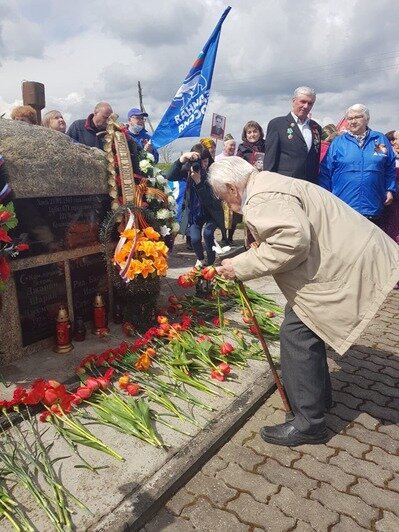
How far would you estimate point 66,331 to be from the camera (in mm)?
3637

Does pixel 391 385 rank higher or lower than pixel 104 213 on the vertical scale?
lower

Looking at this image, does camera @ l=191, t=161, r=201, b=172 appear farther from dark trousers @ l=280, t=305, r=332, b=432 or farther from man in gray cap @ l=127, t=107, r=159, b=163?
dark trousers @ l=280, t=305, r=332, b=432

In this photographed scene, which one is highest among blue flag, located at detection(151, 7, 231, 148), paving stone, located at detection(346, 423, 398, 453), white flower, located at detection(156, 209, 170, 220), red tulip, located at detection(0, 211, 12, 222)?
blue flag, located at detection(151, 7, 231, 148)

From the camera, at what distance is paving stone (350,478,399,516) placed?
6.91 feet

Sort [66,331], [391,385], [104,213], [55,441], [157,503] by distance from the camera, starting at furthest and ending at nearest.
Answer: [104,213] < [66,331] < [391,385] < [55,441] < [157,503]

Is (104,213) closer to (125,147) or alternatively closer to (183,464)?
(125,147)

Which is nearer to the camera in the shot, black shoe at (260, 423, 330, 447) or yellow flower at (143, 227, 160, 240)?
black shoe at (260, 423, 330, 447)

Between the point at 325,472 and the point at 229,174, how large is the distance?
5.73 ft

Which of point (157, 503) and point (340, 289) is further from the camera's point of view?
point (340, 289)

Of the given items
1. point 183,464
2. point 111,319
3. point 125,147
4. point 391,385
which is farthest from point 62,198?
point 391,385

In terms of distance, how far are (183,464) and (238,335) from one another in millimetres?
1542

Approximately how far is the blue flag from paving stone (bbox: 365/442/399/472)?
20.1 feet

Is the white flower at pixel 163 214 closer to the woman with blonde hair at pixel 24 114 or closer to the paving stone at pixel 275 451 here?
the woman with blonde hair at pixel 24 114

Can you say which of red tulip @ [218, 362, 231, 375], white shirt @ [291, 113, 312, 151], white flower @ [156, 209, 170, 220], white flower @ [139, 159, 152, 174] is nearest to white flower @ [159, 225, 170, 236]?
white flower @ [156, 209, 170, 220]
